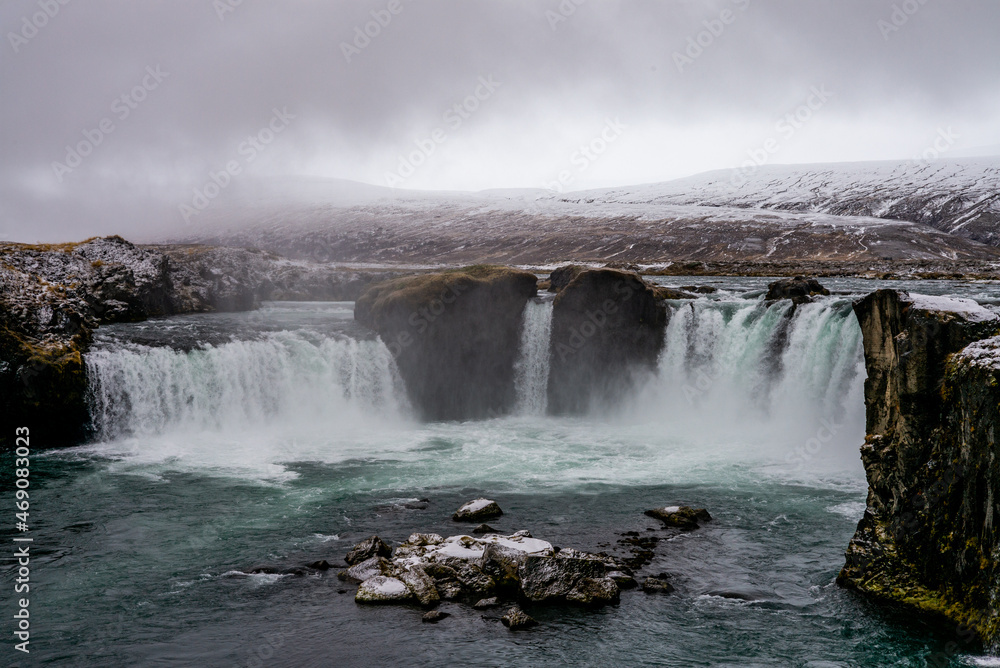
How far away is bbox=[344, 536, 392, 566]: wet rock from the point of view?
56.1 ft

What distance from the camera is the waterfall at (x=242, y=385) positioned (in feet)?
102

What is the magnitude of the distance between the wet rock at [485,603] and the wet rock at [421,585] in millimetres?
863

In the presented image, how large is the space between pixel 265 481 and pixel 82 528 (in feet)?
19.6

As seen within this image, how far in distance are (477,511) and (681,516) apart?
18.9 feet

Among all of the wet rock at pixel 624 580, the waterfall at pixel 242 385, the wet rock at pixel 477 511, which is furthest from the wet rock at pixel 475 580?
the waterfall at pixel 242 385

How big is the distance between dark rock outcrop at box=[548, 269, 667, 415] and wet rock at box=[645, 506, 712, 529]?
17.7m

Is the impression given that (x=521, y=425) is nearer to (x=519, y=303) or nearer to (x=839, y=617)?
(x=519, y=303)

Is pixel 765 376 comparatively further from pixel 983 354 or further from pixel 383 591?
pixel 383 591

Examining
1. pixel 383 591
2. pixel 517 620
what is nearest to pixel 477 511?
pixel 383 591

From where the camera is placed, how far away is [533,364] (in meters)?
39.1

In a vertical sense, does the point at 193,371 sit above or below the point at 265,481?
above

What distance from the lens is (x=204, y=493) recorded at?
75.7 feet

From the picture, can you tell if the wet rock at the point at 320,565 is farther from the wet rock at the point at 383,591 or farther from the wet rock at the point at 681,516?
the wet rock at the point at 681,516

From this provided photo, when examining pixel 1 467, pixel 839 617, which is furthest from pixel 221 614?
pixel 1 467
